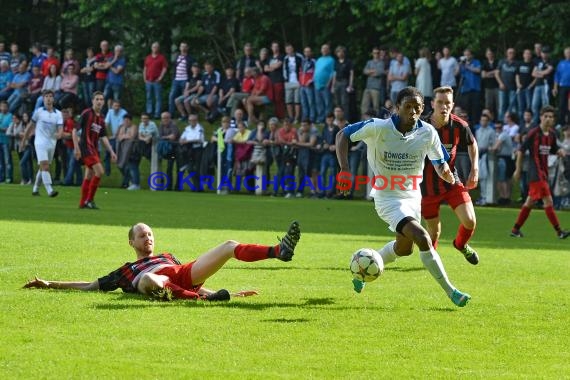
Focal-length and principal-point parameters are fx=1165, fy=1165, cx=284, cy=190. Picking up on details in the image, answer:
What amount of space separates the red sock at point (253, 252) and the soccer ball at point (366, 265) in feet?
3.17

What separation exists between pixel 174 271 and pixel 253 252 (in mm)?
782

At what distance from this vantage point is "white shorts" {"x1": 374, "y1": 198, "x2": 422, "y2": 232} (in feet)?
→ 34.7

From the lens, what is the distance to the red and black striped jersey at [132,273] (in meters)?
10.4

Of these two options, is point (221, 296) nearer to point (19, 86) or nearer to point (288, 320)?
point (288, 320)

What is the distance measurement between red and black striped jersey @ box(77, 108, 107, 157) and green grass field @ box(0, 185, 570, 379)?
5.01 m

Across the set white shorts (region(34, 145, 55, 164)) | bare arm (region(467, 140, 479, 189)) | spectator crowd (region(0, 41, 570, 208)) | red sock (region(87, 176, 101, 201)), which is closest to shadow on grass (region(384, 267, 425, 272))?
bare arm (region(467, 140, 479, 189))

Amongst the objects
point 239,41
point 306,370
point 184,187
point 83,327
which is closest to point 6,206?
point 184,187

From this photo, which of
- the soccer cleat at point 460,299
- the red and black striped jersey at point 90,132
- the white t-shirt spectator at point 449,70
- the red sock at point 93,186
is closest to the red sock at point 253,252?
the soccer cleat at point 460,299

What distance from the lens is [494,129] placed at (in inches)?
1118

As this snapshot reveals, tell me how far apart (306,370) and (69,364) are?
1476 mm

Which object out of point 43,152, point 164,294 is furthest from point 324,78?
point 164,294

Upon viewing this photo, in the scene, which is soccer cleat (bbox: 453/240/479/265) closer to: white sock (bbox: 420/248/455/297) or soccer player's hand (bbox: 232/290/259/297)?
white sock (bbox: 420/248/455/297)

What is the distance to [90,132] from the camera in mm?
22312

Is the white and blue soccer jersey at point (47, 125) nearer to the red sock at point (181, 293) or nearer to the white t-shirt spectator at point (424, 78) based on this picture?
the white t-shirt spectator at point (424, 78)
